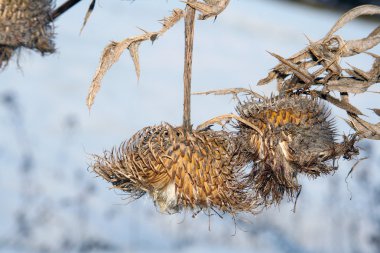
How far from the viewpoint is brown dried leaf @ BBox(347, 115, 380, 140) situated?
1550mm

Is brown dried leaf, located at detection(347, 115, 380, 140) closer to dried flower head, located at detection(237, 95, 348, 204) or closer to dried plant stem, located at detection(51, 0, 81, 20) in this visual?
dried flower head, located at detection(237, 95, 348, 204)

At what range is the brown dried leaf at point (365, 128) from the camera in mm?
1550

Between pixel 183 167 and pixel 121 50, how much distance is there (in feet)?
0.83

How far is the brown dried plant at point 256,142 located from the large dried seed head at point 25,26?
46 cm

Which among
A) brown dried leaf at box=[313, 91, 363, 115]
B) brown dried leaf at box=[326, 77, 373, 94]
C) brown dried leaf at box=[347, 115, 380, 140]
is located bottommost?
brown dried leaf at box=[347, 115, 380, 140]

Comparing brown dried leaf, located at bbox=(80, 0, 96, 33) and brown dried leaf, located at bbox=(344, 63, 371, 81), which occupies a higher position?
brown dried leaf, located at bbox=(80, 0, 96, 33)

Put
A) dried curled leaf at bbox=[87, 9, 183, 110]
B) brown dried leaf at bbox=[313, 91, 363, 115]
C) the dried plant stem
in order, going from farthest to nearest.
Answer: the dried plant stem < brown dried leaf at bbox=[313, 91, 363, 115] < dried curled leaf at bbox=[87, 9, 183, 110]

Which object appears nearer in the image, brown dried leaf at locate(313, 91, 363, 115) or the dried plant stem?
brown dried leaf at locate(313, 91, 363, 115)

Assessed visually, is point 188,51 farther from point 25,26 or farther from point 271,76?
point 25,26

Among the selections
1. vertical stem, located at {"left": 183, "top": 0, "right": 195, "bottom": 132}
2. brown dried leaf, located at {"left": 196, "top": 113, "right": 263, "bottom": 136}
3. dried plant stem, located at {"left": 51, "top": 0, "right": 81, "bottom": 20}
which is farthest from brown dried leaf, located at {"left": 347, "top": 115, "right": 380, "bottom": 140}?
dried plant stem, located at {"left": 51, "top": 0, "right": 81, "bottom": 20}

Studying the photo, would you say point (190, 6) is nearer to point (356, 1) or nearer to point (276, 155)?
point (276, 155)

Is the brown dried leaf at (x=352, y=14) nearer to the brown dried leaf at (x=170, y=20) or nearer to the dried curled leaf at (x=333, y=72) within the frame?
the dried curled leaf at (x=333, y=72)

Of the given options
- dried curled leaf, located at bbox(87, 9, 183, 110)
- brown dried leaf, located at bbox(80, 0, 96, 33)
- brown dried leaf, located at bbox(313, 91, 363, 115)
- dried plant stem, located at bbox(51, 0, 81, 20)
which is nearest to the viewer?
dried curled leaf, located at bbox(87, 9, 183, 110)

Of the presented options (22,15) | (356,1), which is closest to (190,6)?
(22,15)
